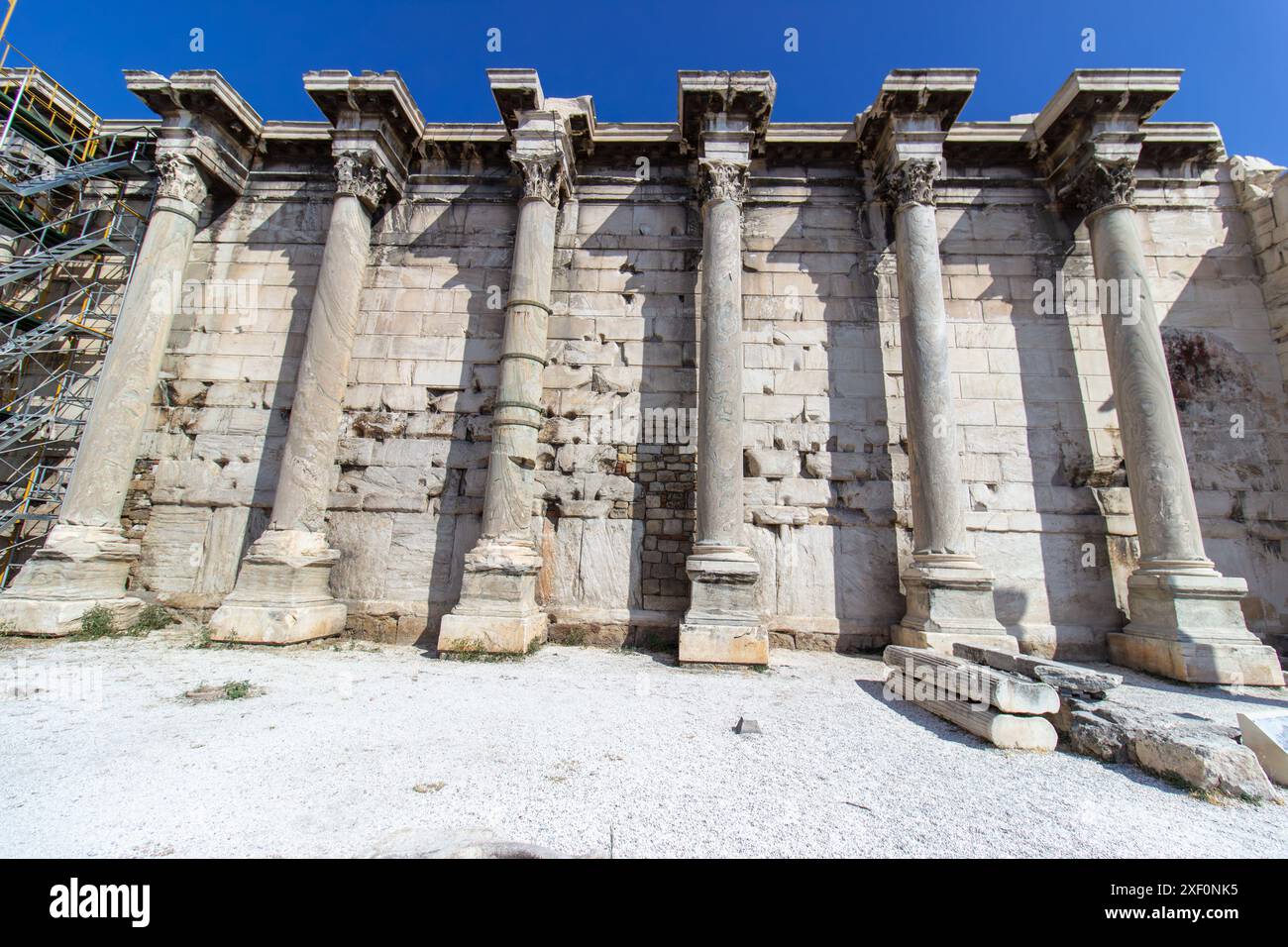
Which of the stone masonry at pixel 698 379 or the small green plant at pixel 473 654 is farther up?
the stone masonry at pixel 698 379

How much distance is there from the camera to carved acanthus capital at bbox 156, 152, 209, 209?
28.1 ft

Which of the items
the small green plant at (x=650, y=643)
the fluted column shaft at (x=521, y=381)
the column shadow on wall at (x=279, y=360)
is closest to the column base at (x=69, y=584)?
the column shadow on wall at (x=279, y=360)

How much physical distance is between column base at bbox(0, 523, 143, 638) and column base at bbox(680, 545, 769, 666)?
739 cm

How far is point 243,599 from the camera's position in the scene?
272 inches

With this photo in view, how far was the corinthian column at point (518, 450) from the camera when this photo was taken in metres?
6.71

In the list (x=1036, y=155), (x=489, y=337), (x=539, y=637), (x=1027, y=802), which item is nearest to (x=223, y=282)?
(x=489, y=337)

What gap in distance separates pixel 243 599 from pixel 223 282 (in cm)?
569

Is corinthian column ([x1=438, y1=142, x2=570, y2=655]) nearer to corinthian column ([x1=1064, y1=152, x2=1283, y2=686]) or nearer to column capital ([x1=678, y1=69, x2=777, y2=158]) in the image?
column capital ([x1=678, y1=69, x2=777, y2=158])

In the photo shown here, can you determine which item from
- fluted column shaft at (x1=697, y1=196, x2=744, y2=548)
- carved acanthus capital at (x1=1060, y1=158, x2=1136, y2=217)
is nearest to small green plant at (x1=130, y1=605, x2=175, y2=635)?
fluted column shaft at (x1=697, y1=196, x2=744, y2=548)

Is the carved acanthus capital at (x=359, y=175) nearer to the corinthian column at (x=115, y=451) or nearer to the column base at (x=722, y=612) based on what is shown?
the corinthian column at (x=115, y=451)

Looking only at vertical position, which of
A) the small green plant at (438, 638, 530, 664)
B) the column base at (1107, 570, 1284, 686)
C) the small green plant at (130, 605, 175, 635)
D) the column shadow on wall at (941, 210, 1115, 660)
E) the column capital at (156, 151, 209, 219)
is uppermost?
the column capital at (156, 151, 209, 219)

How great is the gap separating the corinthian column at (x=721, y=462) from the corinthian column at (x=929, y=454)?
2.12 m

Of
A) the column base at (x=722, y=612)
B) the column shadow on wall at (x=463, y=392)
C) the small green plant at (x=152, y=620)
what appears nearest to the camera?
the column base at (x=722, y=612)

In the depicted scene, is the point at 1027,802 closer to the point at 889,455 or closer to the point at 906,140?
the point at 889,455
